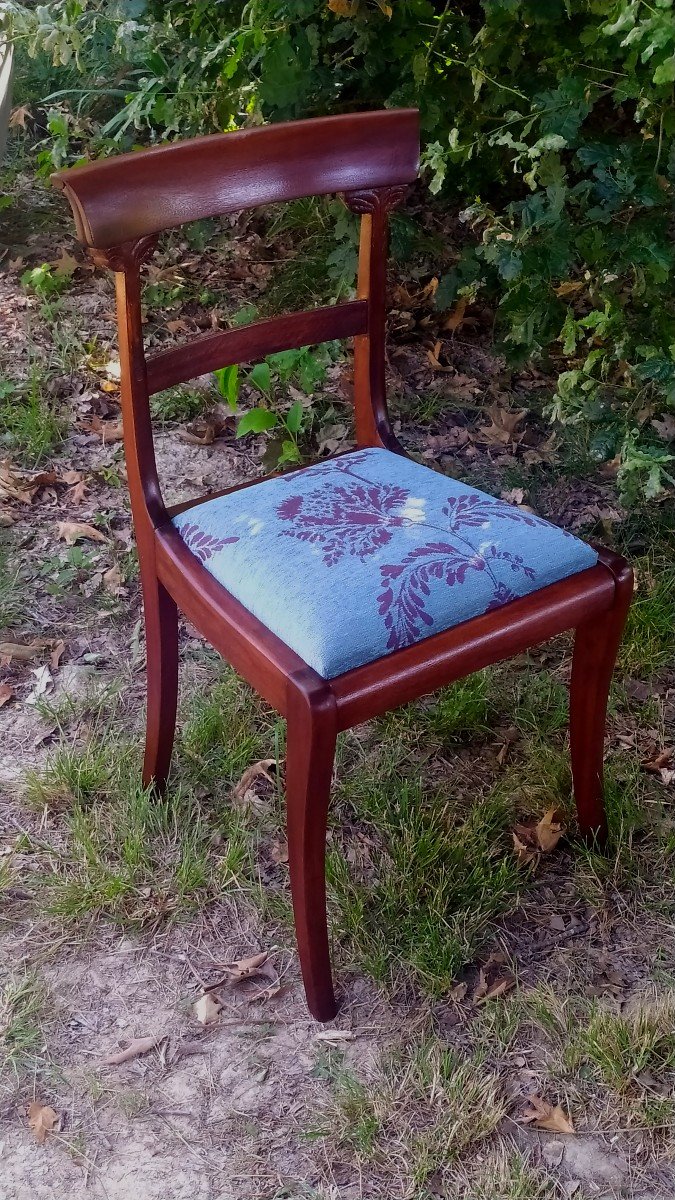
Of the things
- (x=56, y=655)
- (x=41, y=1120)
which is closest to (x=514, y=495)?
(x=56, y=655)

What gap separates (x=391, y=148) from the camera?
61.4 inches

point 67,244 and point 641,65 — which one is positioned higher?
point 641,65

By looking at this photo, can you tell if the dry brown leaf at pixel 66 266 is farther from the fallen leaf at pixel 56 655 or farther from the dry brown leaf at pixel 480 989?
the dry brown leaf at pixel 480 989

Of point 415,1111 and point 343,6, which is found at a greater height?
point 343,6

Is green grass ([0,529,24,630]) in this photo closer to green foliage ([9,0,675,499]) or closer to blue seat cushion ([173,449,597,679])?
blue seat cushion ([173,449,597,679])

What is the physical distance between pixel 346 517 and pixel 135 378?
0.37m

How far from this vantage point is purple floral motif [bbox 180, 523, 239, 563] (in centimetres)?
144

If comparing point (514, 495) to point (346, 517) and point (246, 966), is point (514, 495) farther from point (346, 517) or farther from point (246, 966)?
point (246, 966)

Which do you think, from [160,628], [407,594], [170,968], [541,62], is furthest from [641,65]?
[170,968]

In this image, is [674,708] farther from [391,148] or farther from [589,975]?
[391,148]

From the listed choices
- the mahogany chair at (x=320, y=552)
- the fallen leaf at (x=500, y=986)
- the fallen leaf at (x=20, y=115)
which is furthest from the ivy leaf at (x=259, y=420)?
the fallen leaf at (x=20, y=115)

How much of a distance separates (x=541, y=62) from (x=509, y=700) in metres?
1.43

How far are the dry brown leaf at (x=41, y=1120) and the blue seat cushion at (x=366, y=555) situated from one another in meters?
0.77

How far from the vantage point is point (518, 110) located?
226 centimetres
